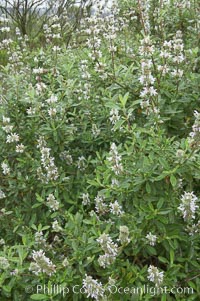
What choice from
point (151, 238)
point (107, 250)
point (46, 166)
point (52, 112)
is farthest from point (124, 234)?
point (52, 112)

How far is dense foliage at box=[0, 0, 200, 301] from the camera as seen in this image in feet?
6.41

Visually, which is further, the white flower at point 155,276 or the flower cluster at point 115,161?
the flower cluster at point 115,161

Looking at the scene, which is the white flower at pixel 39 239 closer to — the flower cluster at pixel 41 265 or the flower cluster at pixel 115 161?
the flower cluster at pixel 41 265

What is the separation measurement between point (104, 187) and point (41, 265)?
52cm

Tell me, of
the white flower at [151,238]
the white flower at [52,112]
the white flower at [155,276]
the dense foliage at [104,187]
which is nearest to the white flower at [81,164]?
the dense foliage at [104,187]

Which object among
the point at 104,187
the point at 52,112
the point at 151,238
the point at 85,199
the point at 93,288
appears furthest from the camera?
the point at 52,112

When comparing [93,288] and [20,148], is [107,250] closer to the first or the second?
[93,288]

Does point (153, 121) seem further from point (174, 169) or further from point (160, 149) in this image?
point (174, 169)

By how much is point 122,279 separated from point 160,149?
622 mm

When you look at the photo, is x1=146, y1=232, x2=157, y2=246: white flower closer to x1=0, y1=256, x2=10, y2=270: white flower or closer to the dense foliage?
the dense foliage

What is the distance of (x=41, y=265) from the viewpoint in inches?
74.2

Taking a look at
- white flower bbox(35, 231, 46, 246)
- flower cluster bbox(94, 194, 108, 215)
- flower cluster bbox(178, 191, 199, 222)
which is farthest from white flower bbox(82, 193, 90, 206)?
flower cluster bbox(178, 191, 199, 222)

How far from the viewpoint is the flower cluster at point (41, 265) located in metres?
1.87

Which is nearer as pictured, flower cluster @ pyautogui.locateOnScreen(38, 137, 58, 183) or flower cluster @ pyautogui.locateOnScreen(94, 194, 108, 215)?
flower cluster @ pyautogui.locateOnScreen(94, 194, 108, 215)
